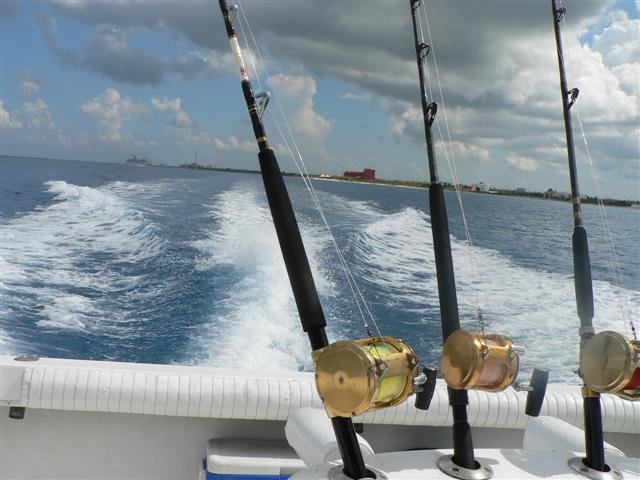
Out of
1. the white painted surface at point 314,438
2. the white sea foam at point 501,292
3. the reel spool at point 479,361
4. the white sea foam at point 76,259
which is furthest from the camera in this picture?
the white sea foam at point 501,292

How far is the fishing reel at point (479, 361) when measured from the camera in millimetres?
975

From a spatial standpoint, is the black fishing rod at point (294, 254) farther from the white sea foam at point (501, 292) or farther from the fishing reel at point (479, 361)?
the white sea foam at point (501, 292)

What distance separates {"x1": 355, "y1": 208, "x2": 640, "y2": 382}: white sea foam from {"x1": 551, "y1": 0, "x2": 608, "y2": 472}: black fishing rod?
3.27 m

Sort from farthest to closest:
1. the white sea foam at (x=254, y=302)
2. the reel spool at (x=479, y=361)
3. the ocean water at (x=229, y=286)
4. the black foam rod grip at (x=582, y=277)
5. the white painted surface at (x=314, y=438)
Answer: the ocean water at (x=229, y=286), the white sea foam at (x=254, y=302), the black foam rod grip at (x=582, y=277), the white painted surface at (x=314, y=438), the reel spool at (x=479, y=361)

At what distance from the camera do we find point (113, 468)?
6.30ft

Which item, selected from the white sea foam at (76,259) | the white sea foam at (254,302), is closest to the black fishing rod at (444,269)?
the white sea foam at (254,302)

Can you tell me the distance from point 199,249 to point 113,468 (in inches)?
203

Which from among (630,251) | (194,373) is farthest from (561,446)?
(630,251)

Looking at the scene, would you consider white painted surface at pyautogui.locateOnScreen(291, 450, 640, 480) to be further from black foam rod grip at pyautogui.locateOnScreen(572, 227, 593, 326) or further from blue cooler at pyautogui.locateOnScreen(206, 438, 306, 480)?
blue cooler at pyautogui.locateOnScreen(206, 438, 306, 480)

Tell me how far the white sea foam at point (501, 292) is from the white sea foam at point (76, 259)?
2598mm

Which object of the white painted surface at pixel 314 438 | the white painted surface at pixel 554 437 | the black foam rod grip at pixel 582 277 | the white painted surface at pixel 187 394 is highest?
the black foam rod grip at pixel 582 277

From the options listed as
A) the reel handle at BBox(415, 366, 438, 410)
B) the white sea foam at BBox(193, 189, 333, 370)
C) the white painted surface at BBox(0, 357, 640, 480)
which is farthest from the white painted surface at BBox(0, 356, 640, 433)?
the white sea foam at BBox(193, 189, 333, 370)

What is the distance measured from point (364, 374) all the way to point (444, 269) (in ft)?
1.76

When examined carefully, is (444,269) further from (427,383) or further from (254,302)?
(254,302)
